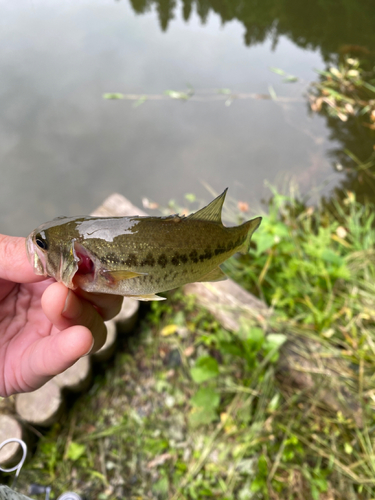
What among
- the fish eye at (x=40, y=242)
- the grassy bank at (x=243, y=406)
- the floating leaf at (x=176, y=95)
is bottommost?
the grassy bank at (x=243, y=406)

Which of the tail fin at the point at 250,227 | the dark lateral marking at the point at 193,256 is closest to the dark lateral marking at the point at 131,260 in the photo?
the dark lateral marking at the point at 193,256

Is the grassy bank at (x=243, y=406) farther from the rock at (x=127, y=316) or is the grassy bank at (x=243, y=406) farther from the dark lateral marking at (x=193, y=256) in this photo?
the dark lateral marking at (x=193, y=256)

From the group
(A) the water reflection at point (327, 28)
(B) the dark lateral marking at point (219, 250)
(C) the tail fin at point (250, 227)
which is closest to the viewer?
(B) the dark lateral marking at point (219, 250)

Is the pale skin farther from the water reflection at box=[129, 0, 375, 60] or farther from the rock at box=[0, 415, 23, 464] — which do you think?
the water reflection at box=[129, 0, 375, 60]

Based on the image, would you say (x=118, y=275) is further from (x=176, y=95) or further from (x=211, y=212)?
(x=176, y=95)

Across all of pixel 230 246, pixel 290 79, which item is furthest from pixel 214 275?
pixel 290 79

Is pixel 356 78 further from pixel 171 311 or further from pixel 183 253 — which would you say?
pixel 183 253

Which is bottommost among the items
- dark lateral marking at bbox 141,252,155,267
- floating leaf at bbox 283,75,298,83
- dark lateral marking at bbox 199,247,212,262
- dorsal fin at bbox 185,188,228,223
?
floating leaf at bbox 283,75,298,83

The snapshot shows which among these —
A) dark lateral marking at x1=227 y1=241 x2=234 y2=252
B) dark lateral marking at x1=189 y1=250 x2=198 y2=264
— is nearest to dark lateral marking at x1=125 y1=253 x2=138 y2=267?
dark lateral marking at x1=189 y1=250 x2=198 y2=264
